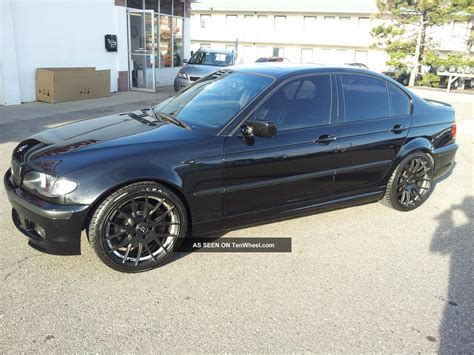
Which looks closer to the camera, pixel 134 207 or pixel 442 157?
pixel 134 207

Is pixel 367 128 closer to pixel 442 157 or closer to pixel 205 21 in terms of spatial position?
pixel 442 157

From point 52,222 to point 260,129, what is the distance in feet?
5.64

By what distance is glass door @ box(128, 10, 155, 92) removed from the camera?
14164mm

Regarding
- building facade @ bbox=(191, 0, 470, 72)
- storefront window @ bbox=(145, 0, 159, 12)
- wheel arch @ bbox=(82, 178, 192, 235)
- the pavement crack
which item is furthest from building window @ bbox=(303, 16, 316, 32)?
the pavement crack

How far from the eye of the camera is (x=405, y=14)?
1008 inches

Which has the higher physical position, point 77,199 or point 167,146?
point 167,146

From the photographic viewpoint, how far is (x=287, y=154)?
A: 11.9ft

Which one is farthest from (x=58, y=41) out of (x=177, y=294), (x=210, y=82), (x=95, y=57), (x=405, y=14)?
(x=405, y=14)

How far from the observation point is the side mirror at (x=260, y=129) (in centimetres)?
330

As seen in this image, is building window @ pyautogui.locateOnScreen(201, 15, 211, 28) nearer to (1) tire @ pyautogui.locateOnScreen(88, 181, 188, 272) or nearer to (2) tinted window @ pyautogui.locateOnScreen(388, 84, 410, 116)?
(2) tinted window @ pyautogui.locateOnScreen(388, 84, 410, 116)

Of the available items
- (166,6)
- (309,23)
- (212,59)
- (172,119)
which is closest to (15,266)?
(172,119)

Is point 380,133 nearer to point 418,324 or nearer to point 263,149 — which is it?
point 263,149

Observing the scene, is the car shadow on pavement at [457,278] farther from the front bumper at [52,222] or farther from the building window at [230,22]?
the building window at [230,22]

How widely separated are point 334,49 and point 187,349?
1614 inches
